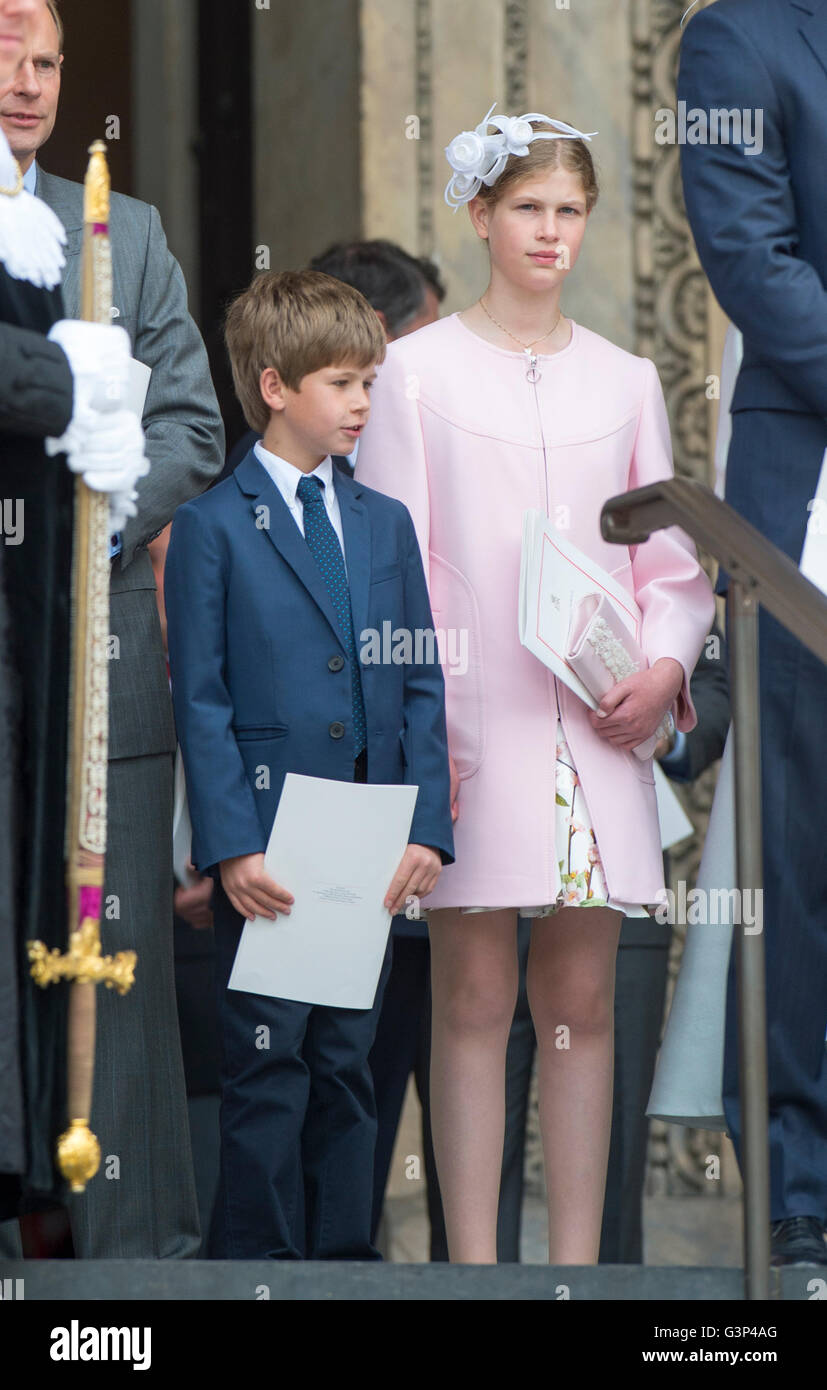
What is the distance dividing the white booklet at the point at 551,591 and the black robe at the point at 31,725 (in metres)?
0.86

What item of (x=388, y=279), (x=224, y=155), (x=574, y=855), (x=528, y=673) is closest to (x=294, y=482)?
(x=528, y=673)

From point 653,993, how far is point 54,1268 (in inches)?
87.7

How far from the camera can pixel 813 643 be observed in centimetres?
339

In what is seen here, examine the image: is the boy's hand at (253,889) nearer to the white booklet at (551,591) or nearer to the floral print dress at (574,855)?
the floral print dress at (574,855)

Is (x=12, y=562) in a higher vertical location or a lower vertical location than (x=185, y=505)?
lower

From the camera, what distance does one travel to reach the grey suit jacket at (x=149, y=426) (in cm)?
389

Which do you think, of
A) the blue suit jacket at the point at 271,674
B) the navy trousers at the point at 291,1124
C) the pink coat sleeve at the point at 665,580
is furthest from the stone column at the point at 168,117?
the navy trousers at the point at 291,1124

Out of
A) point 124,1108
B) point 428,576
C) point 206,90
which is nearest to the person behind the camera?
point 124,1108

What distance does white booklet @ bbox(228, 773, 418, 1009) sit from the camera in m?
3.80

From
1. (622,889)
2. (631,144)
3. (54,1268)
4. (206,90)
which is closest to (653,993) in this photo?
(622,889)

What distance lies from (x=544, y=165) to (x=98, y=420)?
1.17 metres

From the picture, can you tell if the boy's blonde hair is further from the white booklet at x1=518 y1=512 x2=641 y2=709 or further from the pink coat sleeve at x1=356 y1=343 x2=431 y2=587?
the white booklet at x1=518 y1=512 x2=641 y2=709

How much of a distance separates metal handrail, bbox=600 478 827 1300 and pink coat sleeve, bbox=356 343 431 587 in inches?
30.4

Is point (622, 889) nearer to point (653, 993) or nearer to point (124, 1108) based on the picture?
point (124, 1108)
